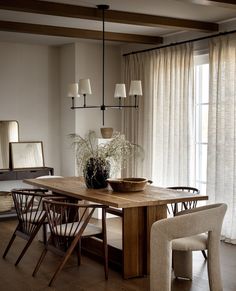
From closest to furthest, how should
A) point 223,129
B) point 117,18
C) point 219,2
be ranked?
point 219,2
point 117,18
point 223,129

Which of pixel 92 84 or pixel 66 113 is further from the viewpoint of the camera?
pixel 66 113

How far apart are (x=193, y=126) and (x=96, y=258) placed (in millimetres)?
2181

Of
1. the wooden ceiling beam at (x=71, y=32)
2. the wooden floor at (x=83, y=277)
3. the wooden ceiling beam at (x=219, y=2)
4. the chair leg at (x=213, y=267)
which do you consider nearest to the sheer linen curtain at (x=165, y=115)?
the wooden ceiling beam at (x=71, y=32)

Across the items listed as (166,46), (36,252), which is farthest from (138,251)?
(166,46)

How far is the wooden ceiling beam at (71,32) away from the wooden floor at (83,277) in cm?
263

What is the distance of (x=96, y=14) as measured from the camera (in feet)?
16.9

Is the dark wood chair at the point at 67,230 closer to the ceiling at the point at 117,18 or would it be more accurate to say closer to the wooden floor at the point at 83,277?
the wooden floor at the point at 83,277

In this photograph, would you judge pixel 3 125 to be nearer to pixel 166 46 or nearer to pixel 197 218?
pixel 166 46

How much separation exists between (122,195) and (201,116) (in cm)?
216

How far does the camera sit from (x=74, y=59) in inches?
291

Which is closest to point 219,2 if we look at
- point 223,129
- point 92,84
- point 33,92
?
point 223,129

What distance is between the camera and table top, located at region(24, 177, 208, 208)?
427 centimetres

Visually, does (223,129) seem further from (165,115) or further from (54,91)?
(54,91)

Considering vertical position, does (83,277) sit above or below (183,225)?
below
